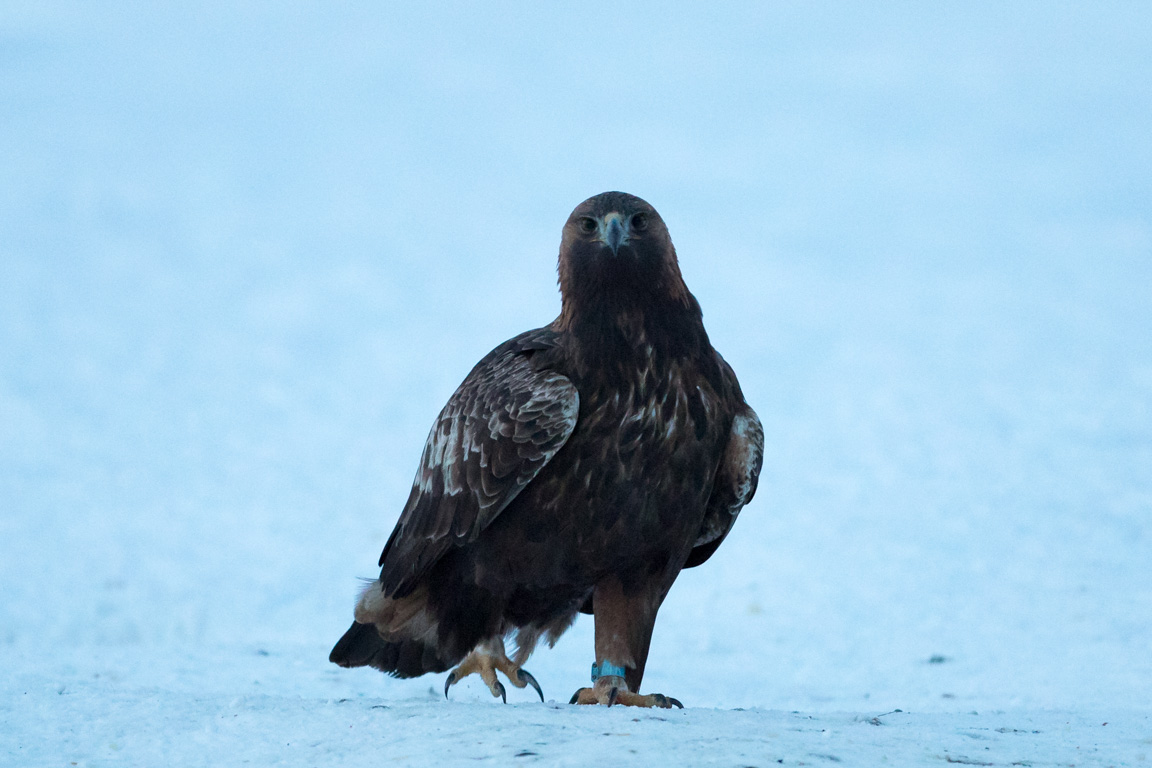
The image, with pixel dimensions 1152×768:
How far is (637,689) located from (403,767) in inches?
65.2

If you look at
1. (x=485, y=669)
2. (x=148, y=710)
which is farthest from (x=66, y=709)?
(x=485, y=669)

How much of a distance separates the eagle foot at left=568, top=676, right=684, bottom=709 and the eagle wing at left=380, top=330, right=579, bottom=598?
740mm

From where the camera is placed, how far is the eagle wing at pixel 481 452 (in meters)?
5.45

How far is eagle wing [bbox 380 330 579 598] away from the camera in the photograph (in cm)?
545

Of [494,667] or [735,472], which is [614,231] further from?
[494,667]

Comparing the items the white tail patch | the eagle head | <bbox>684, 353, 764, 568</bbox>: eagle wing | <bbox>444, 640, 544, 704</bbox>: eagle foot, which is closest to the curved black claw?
<bbox>444, 640, 544, 704</bbox>: eagle foot

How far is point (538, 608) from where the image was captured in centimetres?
583

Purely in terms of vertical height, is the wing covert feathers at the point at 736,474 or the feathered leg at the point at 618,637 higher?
the wing covert feathers at the point at 736,474

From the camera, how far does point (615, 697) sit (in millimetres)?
5648

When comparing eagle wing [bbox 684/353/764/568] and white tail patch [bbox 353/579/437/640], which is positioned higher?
eagle wing [bbox 684/353/764/568]

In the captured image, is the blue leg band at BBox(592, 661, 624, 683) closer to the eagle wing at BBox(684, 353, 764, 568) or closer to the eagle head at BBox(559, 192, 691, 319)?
the eagle wing at BBox(684, 353, 764, 568)

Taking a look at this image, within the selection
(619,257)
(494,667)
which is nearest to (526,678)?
(494,667)

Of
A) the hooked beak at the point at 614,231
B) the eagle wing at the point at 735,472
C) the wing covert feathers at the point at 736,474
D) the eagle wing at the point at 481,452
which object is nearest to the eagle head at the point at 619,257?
the hooked beak at the point at 614,231

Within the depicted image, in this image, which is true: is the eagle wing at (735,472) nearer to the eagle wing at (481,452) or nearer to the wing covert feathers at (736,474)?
the wing covert feathers at (736,474)
